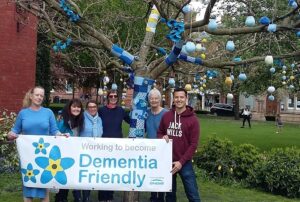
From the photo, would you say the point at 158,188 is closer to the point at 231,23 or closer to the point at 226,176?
the point at 226,176

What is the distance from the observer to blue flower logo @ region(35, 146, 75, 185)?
267 inches

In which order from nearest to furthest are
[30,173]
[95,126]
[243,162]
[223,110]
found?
[30,173], [95,126], [243,162], [223,110]

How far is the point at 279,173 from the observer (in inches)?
388

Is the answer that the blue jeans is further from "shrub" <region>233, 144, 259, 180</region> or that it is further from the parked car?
the parked car

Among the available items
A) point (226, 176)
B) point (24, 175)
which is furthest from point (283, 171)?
point (24, 175)

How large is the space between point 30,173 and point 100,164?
3.11 feet

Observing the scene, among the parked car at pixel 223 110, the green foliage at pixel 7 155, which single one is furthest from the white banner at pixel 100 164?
the parked car at pixel 223 110

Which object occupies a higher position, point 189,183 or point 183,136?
point 183,136

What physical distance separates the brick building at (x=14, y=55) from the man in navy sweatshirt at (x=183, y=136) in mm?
8364

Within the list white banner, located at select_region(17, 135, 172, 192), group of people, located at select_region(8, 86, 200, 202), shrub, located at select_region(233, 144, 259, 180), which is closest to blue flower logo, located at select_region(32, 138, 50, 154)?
white banner, located at select_region(17, 135, 172, 192)

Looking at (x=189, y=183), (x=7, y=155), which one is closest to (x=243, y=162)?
(x=189, y=183)

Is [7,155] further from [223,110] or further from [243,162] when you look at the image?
[223,110]

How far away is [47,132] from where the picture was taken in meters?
6.62

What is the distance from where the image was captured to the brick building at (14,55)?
1425 cm
